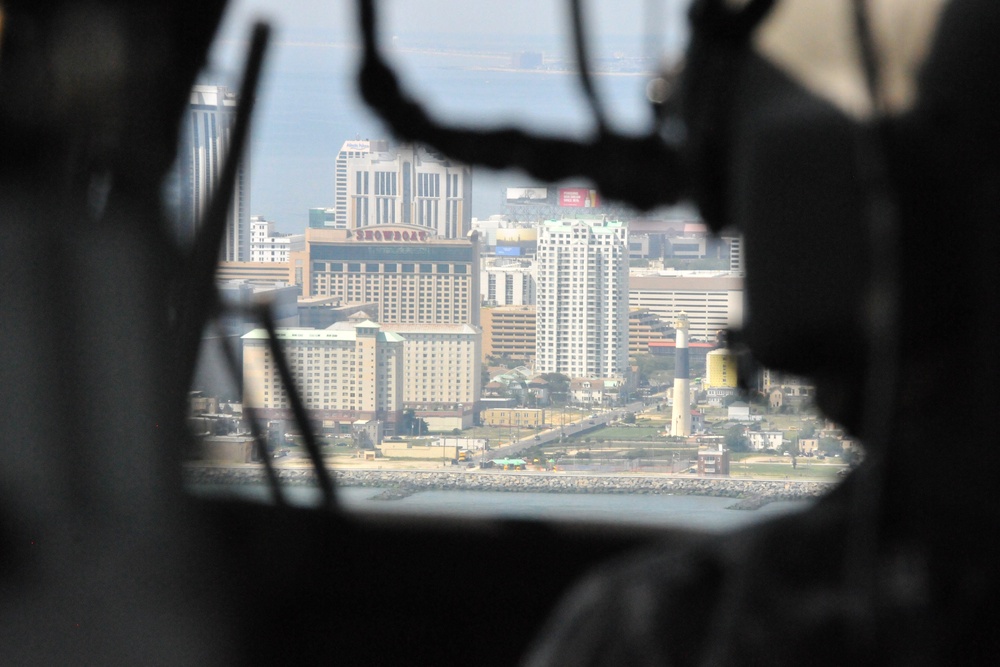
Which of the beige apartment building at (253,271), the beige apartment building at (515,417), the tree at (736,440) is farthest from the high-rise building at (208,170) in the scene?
the tree at (736,440)

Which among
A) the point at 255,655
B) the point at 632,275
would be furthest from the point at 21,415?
the point at 632,275

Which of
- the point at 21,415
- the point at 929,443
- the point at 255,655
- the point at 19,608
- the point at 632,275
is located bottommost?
the point at 255,655

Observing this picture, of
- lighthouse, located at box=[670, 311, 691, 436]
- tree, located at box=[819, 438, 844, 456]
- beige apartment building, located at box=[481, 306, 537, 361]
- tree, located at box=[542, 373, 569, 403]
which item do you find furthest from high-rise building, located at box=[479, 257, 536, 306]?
tree, located at box=[819, 438, 844, 456]

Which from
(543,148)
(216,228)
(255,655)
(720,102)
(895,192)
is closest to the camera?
(895,192)

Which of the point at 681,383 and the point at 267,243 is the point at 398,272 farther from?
the point at 681,383

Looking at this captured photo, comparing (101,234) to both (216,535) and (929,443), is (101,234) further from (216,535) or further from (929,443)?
(929,443)

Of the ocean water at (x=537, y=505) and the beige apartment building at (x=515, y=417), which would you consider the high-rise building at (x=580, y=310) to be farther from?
the ocean water at (x=537, y=505)
